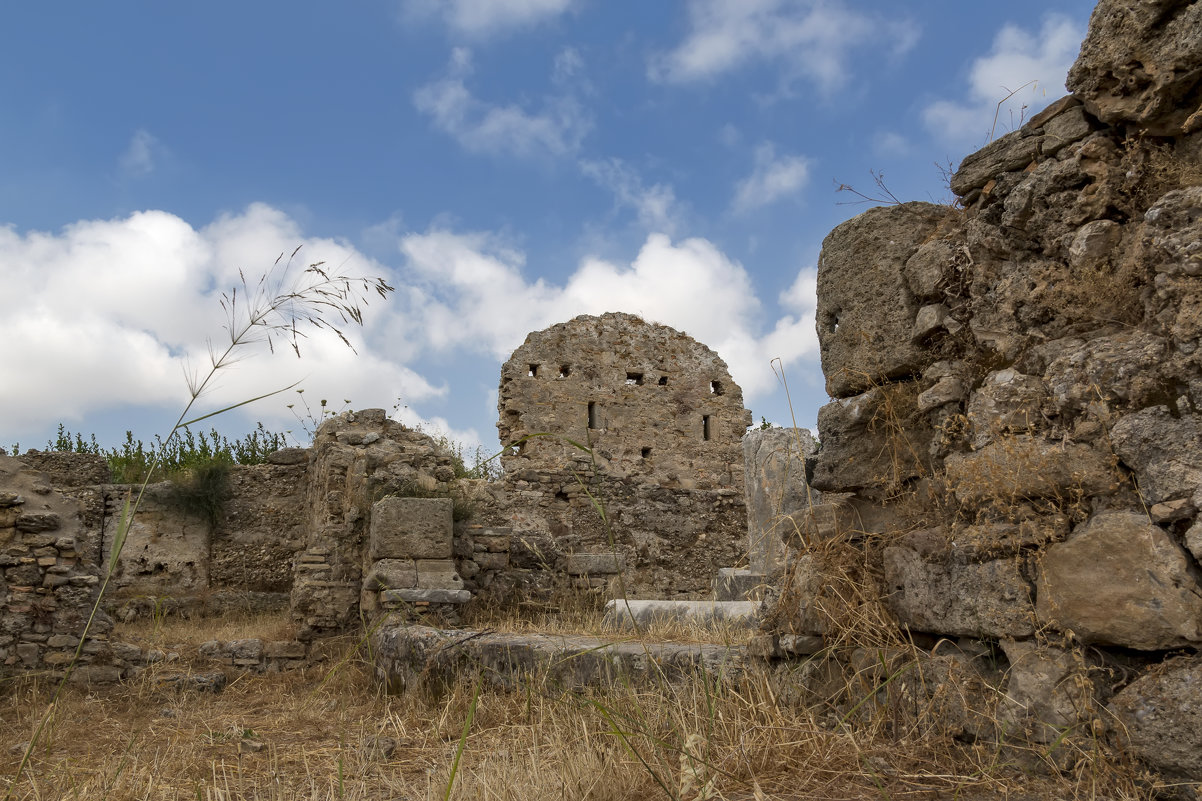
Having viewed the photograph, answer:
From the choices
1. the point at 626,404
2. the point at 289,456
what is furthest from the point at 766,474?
the point at 626,404

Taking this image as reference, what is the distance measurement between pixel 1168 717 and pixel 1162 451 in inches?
24.4

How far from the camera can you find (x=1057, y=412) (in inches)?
91.7

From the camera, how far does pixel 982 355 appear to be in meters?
2.68

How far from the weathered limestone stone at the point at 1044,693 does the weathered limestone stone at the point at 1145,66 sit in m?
1.46

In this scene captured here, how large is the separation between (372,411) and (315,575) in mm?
2085

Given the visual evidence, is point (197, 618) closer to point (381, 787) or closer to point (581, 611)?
point (581, 611)

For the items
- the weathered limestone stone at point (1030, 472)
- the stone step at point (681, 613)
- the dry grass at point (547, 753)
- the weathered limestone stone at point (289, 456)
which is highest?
the weathered limestone stone at point (289, 456)

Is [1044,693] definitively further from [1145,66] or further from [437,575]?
[437,575]

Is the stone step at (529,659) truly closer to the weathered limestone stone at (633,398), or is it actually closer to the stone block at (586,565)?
the stone block at (586,565)

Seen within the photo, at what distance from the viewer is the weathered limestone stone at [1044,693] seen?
2041mm

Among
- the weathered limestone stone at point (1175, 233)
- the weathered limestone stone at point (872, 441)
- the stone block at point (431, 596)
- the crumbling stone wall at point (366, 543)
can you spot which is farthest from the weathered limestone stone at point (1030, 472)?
the crumbling stone wall at point (366, 543)

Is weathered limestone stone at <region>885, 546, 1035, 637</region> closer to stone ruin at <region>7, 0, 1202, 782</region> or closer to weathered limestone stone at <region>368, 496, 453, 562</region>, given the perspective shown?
stone ruin at <region>7, 0, 1202, 782</region>

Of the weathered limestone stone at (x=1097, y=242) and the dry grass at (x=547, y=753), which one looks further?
the weathered limestone stone at (x=1097, y=242)

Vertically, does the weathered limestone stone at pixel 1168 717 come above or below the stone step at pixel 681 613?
below
